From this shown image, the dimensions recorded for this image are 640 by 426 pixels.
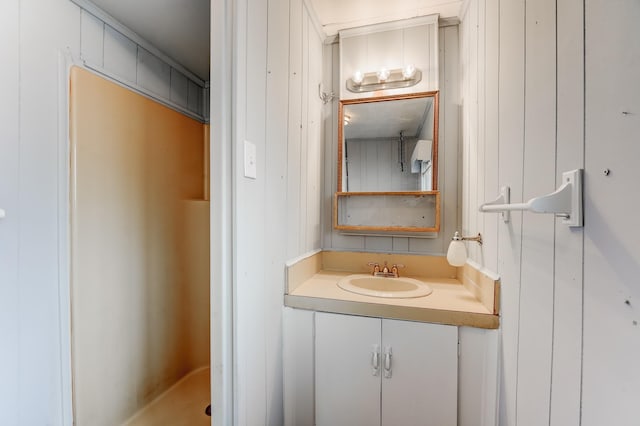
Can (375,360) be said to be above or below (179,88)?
below

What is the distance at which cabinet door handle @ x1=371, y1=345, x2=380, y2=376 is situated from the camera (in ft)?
3.45

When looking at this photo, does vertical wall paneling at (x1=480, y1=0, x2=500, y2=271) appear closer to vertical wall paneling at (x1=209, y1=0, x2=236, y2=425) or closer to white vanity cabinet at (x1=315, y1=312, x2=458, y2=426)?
white vanity cabinet at (x1=315, y1=312, x2=458, y2=426)

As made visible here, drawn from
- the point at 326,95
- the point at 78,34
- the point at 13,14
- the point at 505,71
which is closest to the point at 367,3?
the point at 326,95

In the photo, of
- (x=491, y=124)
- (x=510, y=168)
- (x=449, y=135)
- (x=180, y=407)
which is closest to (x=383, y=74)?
(x=449, y=135)

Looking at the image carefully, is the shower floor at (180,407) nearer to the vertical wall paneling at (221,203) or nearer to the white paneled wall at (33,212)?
the white paneled wall at (33,212)

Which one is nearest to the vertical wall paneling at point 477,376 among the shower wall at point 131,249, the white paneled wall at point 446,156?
A: the white paneled wall at point 446,156

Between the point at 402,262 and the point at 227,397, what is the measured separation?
3.65 ft

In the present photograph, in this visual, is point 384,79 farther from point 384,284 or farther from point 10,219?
point 10,219

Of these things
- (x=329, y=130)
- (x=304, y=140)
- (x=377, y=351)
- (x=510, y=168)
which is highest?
(x=329, y=130)

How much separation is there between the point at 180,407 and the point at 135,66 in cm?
199

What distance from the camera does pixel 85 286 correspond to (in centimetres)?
119

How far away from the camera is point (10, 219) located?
946 mm

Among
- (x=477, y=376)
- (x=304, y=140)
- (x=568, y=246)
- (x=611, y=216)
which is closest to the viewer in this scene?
(x=611, y=216)

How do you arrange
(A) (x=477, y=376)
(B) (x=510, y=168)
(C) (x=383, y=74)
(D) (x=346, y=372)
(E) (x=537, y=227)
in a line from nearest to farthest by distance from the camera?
(E) (x=537, y=227)
(B) (x=510, y=168)
(A) (x=477, y=376)
(D) (x=346, y=372)
(C) (x=383, y=74)
